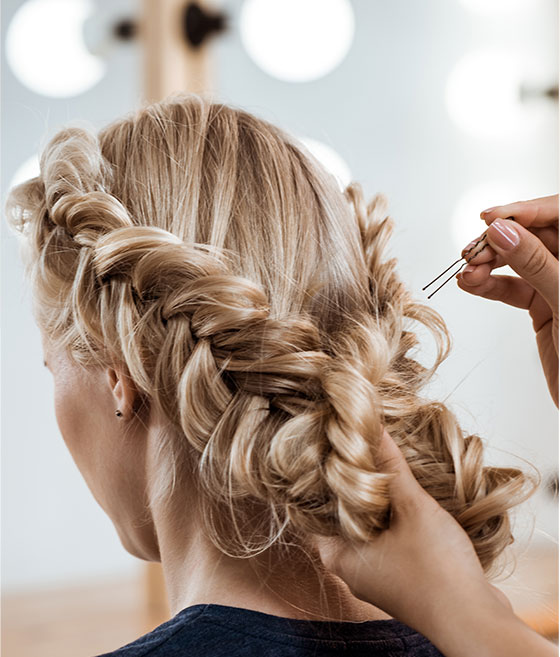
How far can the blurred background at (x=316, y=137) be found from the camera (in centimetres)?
159

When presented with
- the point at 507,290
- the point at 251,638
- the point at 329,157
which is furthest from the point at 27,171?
the point at 251,638

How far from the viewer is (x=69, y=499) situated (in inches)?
66.7

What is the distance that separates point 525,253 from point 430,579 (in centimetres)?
28

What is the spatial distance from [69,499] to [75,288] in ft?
3.86

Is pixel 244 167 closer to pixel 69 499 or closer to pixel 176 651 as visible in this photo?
pixel 176 651

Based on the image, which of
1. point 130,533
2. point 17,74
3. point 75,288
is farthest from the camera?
point 17,74

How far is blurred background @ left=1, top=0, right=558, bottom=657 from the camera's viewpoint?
62.5 inches

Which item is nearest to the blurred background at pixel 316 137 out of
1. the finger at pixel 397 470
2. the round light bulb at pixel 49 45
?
the round light bulb at pixel 49 45

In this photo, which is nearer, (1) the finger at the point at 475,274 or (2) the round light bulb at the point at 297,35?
(1) the finger at the point at 475,274

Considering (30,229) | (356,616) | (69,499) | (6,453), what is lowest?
(69,499)

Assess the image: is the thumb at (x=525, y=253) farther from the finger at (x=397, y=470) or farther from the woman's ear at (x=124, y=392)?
the woman's ear at (x=124, y=392)

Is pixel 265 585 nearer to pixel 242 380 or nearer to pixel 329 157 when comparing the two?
pixel 242 380

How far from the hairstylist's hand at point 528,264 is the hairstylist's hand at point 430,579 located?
0.21 m

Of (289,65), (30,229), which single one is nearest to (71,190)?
(30,229)
